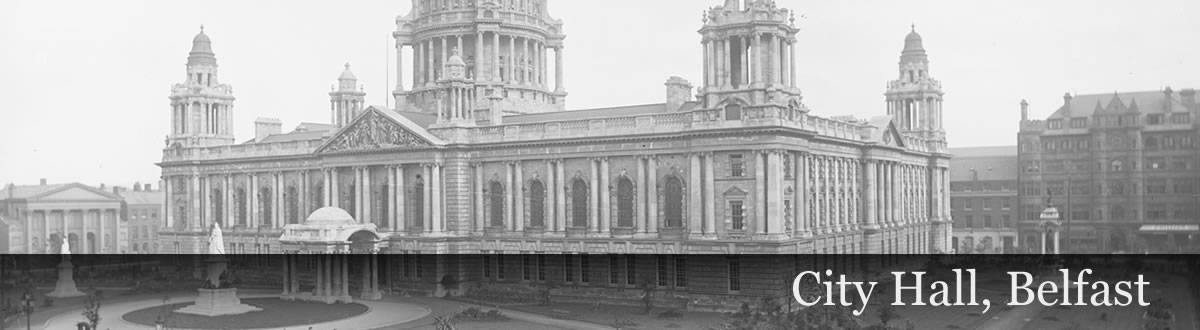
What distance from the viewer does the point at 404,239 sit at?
49.6 m

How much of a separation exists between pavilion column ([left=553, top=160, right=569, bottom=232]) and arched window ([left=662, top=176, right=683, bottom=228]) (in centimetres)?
449

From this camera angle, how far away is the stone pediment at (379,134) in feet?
162

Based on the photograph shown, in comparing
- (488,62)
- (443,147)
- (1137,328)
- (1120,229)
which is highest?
(488,62)

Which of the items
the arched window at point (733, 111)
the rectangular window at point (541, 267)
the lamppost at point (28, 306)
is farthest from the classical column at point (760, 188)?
the lamppost at point (28, 306)

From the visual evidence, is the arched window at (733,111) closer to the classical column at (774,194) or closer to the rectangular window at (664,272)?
the classical column at (774,194)

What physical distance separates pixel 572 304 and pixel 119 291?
1729 cm

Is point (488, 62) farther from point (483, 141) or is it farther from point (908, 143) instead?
point (908, 143)

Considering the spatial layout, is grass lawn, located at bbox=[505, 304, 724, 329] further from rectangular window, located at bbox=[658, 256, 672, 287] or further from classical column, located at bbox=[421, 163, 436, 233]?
classical column, located at bbox=[421, 163, 436, 233]

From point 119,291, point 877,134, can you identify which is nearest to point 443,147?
point 119,291

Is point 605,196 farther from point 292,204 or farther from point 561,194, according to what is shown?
point 292,204

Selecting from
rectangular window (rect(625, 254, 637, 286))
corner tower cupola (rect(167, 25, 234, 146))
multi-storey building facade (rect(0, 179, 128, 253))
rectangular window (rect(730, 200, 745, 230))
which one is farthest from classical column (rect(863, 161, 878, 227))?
multi-storey building facade (rect(0, 179, 128, 253))

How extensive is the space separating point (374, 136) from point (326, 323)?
12.0 m

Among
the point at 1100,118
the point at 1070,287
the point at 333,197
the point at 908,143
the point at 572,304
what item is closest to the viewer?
the point at 1100,118

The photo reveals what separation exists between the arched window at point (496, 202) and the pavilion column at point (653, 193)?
23.5ft
